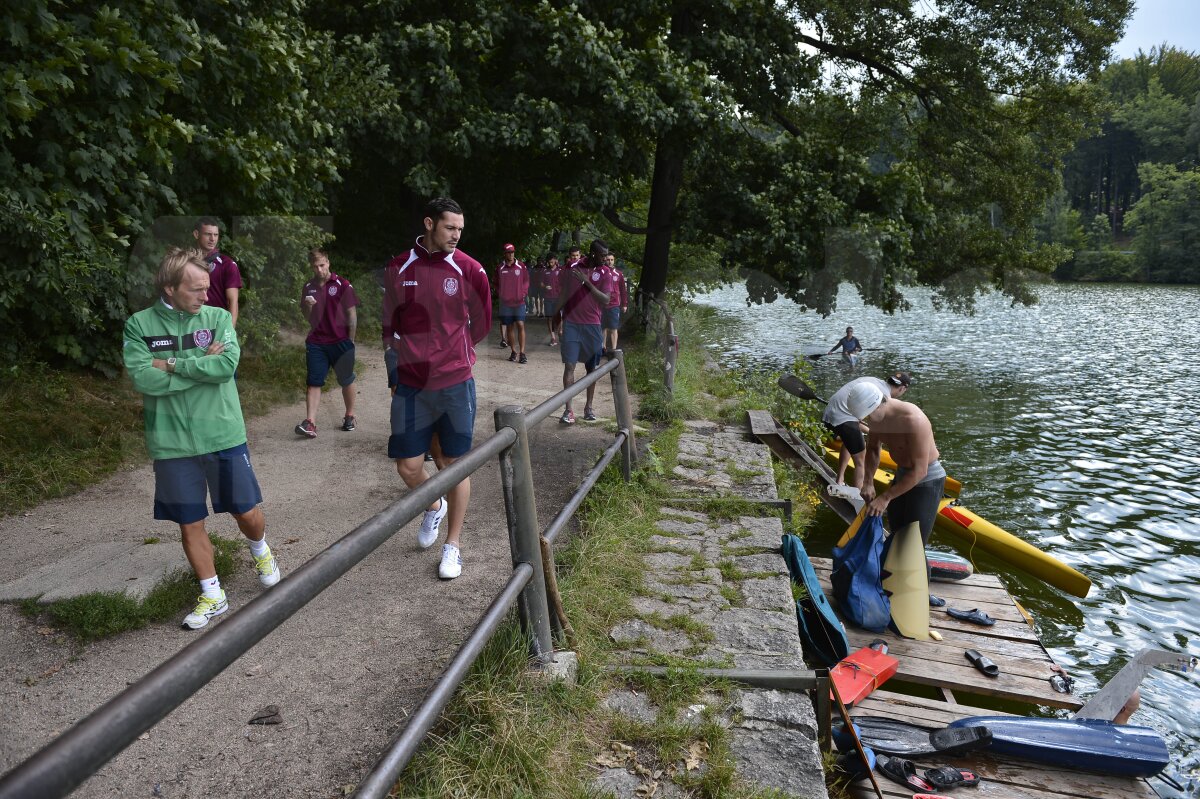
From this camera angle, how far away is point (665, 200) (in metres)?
17.0

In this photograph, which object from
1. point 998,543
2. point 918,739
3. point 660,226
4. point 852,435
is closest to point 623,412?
point 852,435

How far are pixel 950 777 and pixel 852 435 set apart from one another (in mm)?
2524

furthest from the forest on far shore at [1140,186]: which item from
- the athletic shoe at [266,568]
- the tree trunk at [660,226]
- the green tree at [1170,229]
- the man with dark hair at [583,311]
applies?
the athletic shoe at [266,568]

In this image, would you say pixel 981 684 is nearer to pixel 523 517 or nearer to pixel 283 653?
pixel 523 517

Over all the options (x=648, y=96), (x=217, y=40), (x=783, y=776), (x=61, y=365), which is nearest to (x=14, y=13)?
(x=217, y=40)

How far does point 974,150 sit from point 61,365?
56.6 feet

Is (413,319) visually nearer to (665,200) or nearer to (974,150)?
(665,200)

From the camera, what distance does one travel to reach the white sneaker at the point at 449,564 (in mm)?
4121

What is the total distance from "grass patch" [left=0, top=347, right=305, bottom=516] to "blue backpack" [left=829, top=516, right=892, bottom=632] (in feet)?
18.3

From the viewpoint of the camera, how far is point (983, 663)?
17.1 feet

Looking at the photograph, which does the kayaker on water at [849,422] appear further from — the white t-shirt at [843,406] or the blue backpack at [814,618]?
the blue backpack at [814,618]

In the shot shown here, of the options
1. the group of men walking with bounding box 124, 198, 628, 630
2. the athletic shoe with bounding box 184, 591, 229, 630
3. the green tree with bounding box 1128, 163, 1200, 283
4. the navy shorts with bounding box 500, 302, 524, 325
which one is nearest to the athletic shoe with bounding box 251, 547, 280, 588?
the group of men walking with bounding box 124, 198, 628, 630

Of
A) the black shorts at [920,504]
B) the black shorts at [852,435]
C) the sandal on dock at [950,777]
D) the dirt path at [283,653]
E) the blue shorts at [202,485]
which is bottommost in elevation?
the sandal on dock at [950,777]

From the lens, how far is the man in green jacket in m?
3.53
